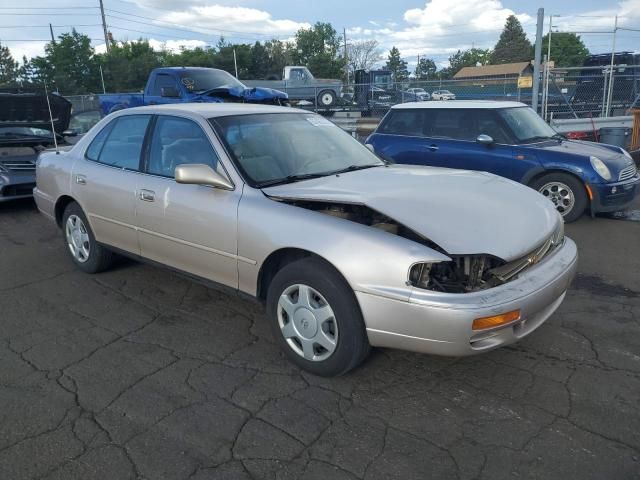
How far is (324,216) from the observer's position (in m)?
3.09

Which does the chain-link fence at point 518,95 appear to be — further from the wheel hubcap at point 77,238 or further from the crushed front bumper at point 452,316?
the crushed front bumper at point 452,316

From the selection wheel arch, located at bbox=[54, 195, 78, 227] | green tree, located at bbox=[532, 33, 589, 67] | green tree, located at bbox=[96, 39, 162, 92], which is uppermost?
green tree, located at bbox=[532, 33, 589, 67]

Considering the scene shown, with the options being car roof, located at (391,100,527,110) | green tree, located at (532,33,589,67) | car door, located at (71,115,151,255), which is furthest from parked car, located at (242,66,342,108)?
green tree, located at (532,33,589,67)

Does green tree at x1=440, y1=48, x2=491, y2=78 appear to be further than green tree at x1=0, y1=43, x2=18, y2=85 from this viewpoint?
Yes

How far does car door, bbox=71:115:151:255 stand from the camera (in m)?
4.25

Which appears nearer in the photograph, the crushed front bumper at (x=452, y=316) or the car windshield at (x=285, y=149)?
the crushed front bumper at (x=452, y=316)

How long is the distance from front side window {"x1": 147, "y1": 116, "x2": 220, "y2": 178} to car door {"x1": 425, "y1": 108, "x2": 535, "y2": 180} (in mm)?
4485

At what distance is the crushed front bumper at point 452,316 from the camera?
2.63 meters

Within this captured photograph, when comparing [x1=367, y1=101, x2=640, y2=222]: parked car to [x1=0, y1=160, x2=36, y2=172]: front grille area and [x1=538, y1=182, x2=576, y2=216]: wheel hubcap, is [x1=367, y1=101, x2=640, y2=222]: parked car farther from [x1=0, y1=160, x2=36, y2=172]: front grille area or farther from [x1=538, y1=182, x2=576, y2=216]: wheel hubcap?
[x1=0, y1=160, x2=36, y2=172]: front grille area

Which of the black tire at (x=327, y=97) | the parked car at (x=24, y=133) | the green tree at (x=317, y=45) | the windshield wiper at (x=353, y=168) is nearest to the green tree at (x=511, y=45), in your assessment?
the green tree at (x=317, y=45)

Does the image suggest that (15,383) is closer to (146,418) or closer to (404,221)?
(146,418)

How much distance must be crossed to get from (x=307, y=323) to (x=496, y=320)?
1.05 m

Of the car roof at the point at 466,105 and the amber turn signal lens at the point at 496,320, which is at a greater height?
the car roof at the point at 466,105

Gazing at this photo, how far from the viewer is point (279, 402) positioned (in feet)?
9.60
